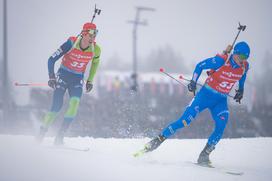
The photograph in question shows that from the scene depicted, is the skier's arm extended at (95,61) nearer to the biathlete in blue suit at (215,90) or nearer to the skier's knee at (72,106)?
the skier's knee at (72,106)

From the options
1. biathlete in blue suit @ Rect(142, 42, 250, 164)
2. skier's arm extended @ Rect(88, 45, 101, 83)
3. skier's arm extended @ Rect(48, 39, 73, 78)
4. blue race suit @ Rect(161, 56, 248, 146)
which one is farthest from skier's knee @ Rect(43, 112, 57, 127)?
blue race suit @ Rect(161, 56, 248, 146)

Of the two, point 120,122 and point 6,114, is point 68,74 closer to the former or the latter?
point 6,114

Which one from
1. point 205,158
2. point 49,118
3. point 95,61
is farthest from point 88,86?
point 205,158

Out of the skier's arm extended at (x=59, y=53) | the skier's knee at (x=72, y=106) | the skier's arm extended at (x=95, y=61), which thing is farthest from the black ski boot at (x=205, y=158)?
the skier's arm extended at (x=59, y=53)

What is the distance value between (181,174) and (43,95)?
87.3 feet

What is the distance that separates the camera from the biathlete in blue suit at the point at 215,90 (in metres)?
8.03

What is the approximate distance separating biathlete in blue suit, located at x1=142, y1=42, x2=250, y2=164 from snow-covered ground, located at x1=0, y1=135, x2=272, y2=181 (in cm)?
41

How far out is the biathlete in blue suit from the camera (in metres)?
8.03

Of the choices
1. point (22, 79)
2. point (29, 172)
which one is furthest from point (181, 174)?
point (22, 79)

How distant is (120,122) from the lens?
2303 centimetres

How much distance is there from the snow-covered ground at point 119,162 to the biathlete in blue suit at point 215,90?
1.35 ft

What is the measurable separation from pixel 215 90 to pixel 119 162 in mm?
2043

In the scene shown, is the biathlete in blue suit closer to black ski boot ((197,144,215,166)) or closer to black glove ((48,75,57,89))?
black ski boot ((197,144,215,166))

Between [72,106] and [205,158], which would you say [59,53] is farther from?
[205,158]
